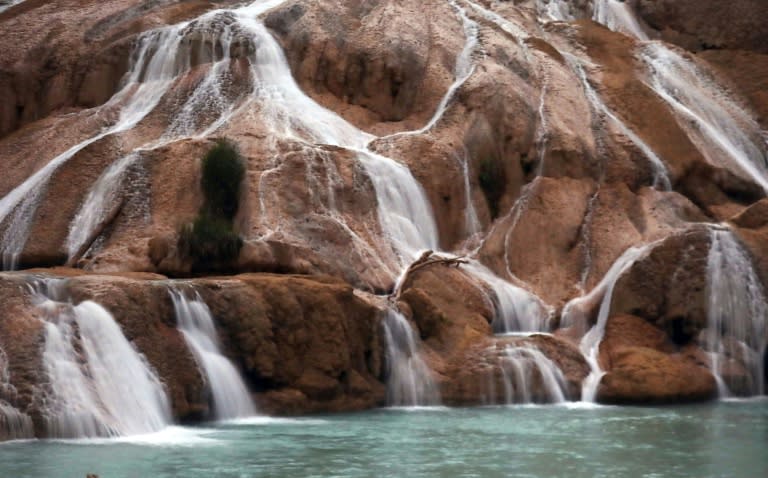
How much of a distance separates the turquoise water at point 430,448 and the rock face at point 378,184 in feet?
6.08

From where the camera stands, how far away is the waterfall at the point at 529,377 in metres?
31.6

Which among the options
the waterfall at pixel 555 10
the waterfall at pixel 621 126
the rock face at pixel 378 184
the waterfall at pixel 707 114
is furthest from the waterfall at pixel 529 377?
the waterfall at pixel 555 10

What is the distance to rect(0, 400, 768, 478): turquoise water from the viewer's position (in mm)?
21469

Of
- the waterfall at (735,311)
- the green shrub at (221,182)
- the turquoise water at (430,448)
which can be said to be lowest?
the turquoise water at (430,448)

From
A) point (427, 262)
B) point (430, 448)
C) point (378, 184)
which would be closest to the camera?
point (430, 448)

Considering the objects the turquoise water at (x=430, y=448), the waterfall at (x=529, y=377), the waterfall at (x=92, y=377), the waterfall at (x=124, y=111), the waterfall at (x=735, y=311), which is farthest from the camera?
the waterfall at (x=124, y=111)

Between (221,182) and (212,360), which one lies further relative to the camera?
(221,182)

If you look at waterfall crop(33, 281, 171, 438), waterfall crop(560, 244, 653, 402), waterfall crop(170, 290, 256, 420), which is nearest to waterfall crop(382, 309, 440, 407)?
waterfall crop(170, 290, 256, 420)

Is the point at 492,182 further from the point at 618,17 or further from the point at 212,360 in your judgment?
the point at 618,17

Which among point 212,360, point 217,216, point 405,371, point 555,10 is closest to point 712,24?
point 555,10

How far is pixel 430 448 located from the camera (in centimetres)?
2406

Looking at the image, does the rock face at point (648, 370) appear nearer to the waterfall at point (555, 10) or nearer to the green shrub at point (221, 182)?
the green shrub at point (221, 182)

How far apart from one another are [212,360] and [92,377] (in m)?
3.23

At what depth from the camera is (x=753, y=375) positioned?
34188 mm
